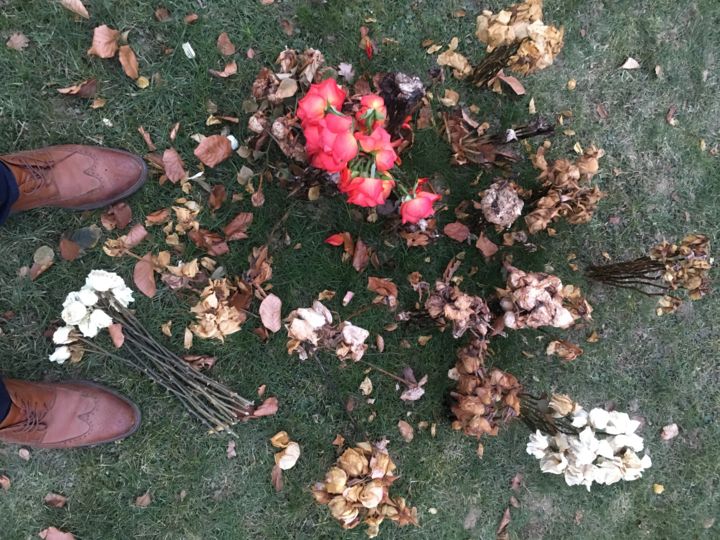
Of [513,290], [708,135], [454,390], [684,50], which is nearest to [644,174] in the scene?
[708,135]

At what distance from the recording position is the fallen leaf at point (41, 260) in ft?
8.66

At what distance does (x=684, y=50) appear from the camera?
10.6ft

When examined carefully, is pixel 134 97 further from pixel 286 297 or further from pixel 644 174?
pixel 644 174

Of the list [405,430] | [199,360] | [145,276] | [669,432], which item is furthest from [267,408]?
[669,432]

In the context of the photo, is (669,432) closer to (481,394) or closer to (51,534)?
(481,394)

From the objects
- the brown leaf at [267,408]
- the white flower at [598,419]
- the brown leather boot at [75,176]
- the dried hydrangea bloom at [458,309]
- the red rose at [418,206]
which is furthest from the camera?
the brown leaf at [267,408]

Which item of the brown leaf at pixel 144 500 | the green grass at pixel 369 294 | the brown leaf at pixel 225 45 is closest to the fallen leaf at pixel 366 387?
the green grass at pixel 369 294

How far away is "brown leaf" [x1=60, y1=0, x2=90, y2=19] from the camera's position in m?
2.56

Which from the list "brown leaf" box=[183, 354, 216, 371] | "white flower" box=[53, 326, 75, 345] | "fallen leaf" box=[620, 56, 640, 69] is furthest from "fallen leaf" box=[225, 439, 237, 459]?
"fallen leaf" box=[620, 56, 640, 69]

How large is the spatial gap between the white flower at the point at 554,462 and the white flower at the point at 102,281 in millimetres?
2212

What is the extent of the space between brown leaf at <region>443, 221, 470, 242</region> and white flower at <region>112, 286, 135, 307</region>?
1620 millimetres

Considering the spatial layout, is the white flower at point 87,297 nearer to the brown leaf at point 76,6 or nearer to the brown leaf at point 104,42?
the brown leaf at point 104,42

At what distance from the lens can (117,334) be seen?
8.61 feet

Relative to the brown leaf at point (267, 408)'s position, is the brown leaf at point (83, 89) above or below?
above
